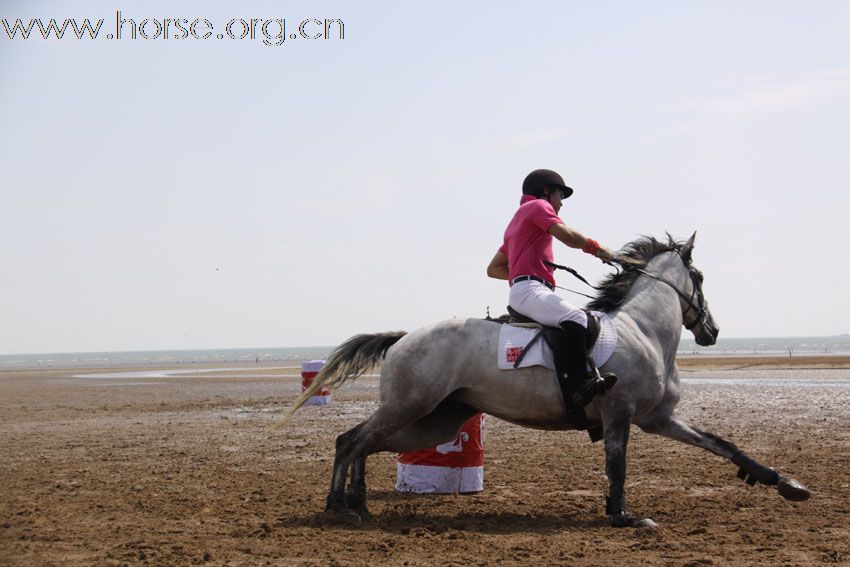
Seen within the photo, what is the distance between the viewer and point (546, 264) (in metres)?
7.93

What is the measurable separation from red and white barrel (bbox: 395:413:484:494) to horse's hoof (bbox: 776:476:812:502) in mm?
2904

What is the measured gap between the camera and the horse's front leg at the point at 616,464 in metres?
7.25

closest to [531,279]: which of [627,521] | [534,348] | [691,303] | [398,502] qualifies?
[534,348]

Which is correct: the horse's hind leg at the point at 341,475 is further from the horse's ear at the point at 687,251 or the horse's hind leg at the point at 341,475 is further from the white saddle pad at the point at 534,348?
the horse's ear at the point at 687,251

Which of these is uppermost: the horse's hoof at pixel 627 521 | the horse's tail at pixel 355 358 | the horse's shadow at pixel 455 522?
the horse's tail at pixel 355 358

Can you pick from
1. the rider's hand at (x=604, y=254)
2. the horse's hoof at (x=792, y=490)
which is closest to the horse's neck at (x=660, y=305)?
the rider's hand at (x=604, y=254)

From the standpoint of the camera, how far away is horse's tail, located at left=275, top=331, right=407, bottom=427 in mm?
8320

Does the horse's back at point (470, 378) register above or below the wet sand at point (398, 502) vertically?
above

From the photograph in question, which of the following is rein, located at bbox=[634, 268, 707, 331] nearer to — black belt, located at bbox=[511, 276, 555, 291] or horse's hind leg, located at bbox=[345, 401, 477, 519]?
black belt, located at bbox=[511, 276, 555, 291]

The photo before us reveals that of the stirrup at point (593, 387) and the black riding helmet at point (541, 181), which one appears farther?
the black riding helmet at point (541, 181)

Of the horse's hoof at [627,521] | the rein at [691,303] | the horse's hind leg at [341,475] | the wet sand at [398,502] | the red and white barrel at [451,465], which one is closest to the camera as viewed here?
the wet sand at [398,502]

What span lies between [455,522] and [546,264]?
2.39 metres

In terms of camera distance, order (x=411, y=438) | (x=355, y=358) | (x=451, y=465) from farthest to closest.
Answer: (x=451, y=465) → (x=355, y=358) → (x=411, y=438)

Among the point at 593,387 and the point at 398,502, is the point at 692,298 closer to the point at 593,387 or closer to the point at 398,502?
the point at 593,387
